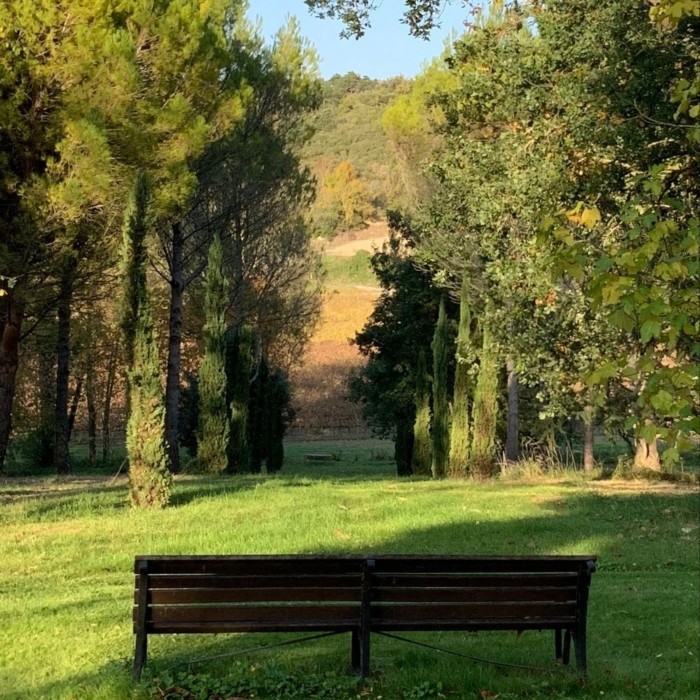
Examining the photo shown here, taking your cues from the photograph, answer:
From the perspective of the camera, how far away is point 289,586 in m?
4.92

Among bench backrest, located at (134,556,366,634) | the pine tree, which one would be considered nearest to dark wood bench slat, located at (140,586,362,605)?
bench backrest, located at (134,556,366,634)

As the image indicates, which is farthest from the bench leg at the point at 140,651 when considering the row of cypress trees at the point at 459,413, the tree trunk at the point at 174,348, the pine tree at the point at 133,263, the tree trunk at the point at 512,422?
the tree trunk at the point at 512,422

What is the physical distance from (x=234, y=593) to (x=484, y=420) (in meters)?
17.1

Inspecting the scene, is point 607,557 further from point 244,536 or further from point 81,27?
point 81,27

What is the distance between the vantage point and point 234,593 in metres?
4.88

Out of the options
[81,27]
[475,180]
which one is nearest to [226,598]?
[475,180]

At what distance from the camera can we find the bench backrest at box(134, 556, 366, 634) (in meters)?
4.85

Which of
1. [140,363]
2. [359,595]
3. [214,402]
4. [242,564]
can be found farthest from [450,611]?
[214,402]

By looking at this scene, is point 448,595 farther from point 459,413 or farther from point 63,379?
point 63,379

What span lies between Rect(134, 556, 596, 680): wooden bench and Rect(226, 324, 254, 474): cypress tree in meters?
18.4

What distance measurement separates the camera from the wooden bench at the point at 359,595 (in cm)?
486

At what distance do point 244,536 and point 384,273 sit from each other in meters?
20.3

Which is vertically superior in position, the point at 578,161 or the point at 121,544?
the point at 578,161

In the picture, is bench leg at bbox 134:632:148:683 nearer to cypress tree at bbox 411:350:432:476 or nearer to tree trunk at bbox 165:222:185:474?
tree trunk at bbox 165:222:185:474
